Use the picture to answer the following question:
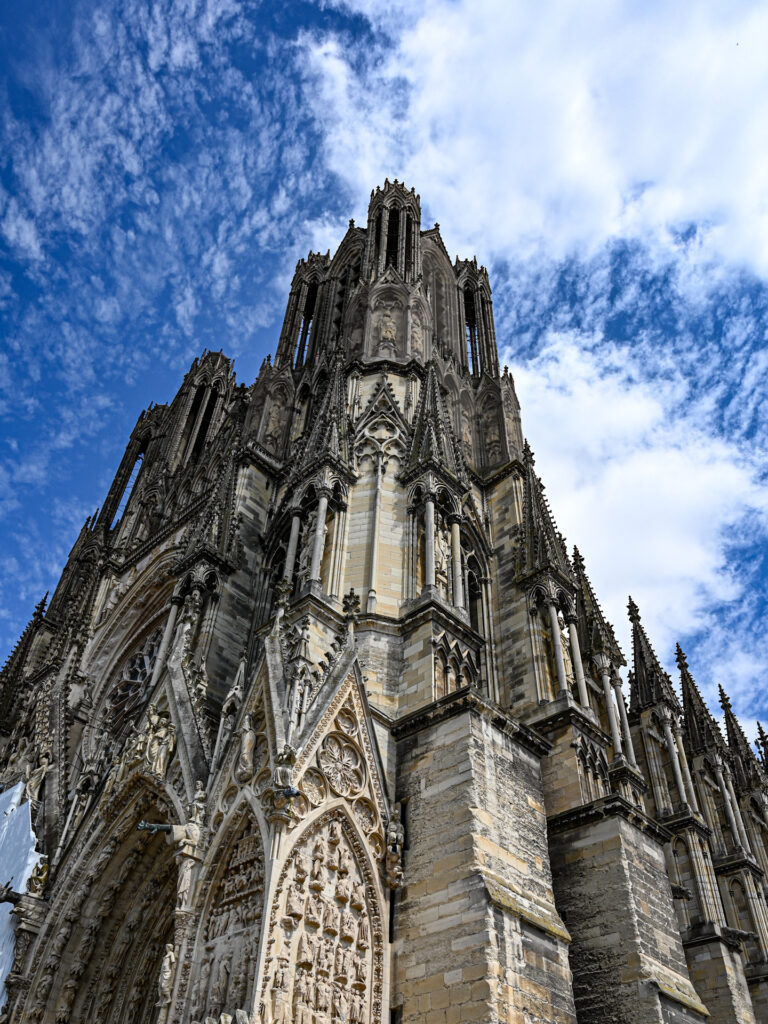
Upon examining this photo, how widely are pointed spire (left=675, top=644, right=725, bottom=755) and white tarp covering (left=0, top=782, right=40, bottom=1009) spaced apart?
1814 cm

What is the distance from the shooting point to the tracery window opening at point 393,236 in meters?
25.6

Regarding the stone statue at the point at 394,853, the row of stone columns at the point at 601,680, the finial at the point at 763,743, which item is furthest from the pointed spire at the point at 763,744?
the stone statue at the point at 394,853

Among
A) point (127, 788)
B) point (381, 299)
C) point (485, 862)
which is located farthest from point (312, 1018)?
point (381, 299)

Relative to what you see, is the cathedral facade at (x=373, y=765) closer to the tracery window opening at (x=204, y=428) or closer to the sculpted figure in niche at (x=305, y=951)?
the sculpted figure in niche at (x=305, y=951)

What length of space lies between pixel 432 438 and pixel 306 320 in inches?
483

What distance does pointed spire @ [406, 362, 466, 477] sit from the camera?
55.7ft

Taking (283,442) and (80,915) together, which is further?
(283,442)

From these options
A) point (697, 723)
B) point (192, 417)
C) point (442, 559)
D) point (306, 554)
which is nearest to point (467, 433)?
point (442, 559)

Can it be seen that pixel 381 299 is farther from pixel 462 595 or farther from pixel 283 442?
pixel 462 595

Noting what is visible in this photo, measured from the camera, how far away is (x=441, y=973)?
980 centimetres

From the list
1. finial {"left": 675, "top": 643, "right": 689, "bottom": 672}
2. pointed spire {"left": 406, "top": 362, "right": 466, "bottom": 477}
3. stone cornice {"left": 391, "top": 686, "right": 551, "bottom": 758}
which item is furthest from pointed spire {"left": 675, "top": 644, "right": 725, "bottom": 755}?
stone cornice {"left": 391, "top": 686, "right": 551, "bottom": 758}

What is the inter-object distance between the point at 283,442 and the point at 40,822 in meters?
11.0

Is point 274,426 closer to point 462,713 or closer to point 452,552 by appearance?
point 452,552

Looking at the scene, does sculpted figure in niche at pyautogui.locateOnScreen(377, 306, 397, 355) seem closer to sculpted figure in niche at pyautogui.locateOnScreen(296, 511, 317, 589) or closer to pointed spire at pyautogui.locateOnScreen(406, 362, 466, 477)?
pointed spire at pyautogui.locateOnScreen(406, 362, 466, 477)
